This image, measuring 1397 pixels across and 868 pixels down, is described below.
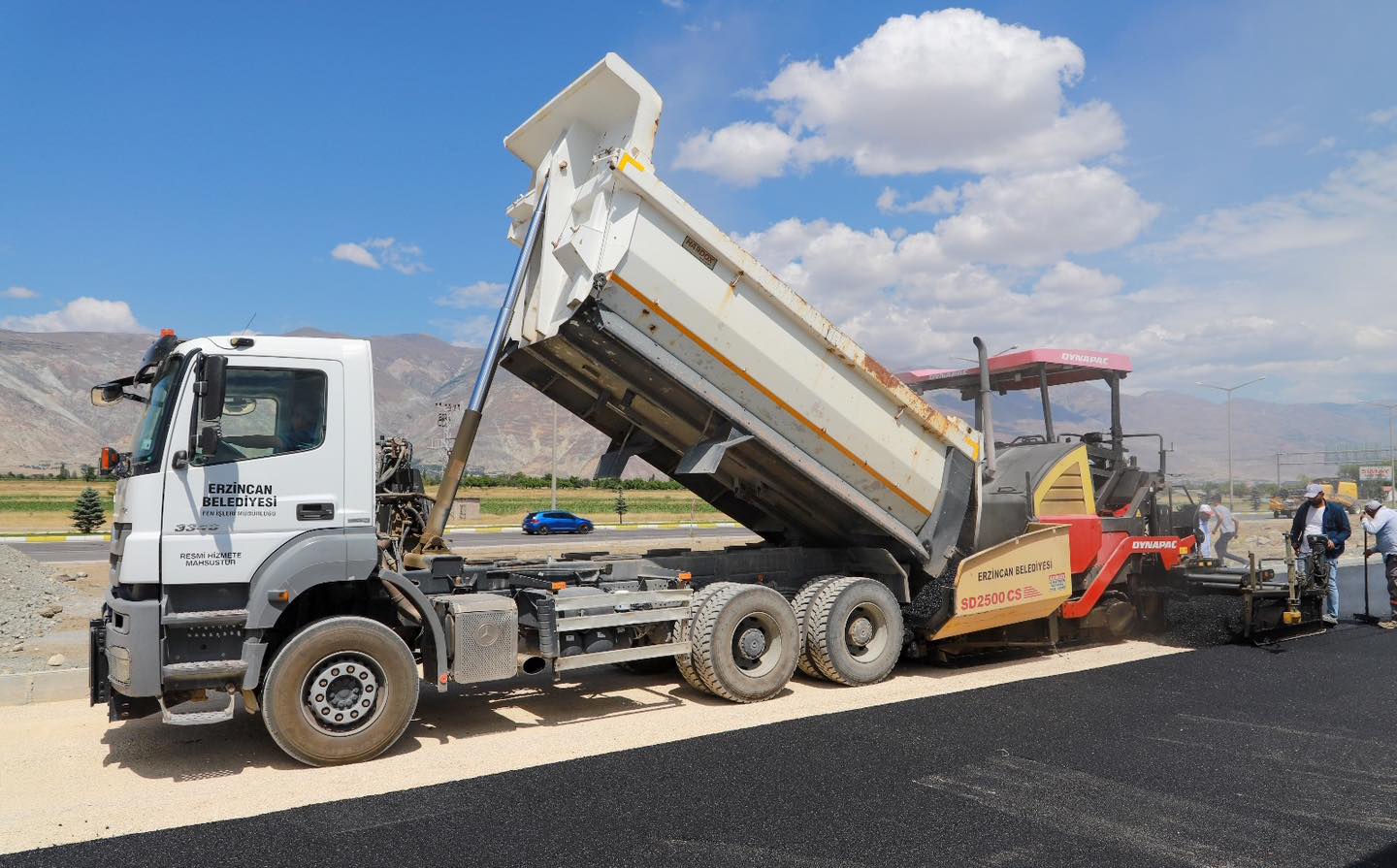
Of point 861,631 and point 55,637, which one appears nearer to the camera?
point 861,631

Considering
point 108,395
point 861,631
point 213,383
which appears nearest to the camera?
point 213,383

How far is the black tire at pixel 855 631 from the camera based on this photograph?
8.25m

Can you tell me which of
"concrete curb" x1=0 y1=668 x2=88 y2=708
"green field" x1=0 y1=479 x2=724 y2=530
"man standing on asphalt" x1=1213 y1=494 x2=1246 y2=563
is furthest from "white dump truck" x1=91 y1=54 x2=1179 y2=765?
"green field" x1=0 y1=479 x2=724 y2=530

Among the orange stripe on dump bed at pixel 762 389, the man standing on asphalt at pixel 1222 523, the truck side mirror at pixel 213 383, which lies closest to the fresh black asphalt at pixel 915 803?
the orange stripe on dump bed at pixel 762 389

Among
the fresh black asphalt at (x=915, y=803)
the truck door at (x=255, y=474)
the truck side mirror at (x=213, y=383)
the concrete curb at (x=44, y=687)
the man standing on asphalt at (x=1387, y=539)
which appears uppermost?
the truck side mirror at (x=213, y=383)

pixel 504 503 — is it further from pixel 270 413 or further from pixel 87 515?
pixel 270 413

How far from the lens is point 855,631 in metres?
8.48

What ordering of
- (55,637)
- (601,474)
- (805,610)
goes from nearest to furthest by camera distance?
(805,610)
(601,474)
(55,637)

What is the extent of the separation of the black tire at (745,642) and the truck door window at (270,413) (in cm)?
322

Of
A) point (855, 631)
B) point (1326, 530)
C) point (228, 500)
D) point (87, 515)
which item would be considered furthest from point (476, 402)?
point (87, 515)

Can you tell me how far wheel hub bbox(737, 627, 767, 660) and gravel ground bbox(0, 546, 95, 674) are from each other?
19.0 feet

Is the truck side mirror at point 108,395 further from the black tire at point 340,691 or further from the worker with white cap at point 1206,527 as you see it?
the worker with white cap at point 1206,527

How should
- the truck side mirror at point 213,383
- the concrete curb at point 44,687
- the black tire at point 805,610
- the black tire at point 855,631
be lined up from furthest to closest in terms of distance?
the black tire at point 805,610, the black tire at point 855,631, the concrete curb at point 44,687, the truck side mirror at point 213,383

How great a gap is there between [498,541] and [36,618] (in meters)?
18.8
